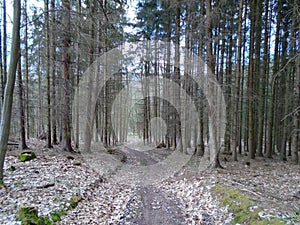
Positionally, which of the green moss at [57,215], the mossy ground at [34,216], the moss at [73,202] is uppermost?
the mossy ground at [34,216]

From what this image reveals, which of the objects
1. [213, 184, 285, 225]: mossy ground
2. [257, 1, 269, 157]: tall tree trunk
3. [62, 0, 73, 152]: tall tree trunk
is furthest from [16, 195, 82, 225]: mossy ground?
[257, 1, 269, 157]: tall tree trunk

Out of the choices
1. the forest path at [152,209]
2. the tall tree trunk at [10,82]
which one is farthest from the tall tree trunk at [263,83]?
the tall tree trunk at [10,82]

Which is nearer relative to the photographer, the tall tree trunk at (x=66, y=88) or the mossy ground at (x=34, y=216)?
the mossy ground at (x=34, y=216)

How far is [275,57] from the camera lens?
12.2m

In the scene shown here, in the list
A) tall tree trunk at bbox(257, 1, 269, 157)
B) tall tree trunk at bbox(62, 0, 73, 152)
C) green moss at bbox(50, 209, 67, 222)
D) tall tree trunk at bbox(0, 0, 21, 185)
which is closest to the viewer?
green moss at bbox(50, 209, 67, 222)

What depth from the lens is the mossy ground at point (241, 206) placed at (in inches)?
141

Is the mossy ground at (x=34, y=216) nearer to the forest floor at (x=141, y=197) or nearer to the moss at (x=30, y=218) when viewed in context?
the moss at (x=30, y=218)

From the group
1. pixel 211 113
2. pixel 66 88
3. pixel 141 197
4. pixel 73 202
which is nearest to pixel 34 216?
pixel 73 202

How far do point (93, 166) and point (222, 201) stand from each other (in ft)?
19.0

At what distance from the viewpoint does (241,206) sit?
4.20 m

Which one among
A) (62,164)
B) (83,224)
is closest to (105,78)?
(62,164)

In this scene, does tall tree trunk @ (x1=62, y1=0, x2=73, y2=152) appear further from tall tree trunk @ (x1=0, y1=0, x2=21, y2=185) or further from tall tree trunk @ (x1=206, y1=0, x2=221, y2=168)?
tall tree trunk @ (x1=206, y1=0, x2=221, y2=168)

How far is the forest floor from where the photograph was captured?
399 centimetres

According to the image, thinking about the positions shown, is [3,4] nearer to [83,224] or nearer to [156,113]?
[83,224]
